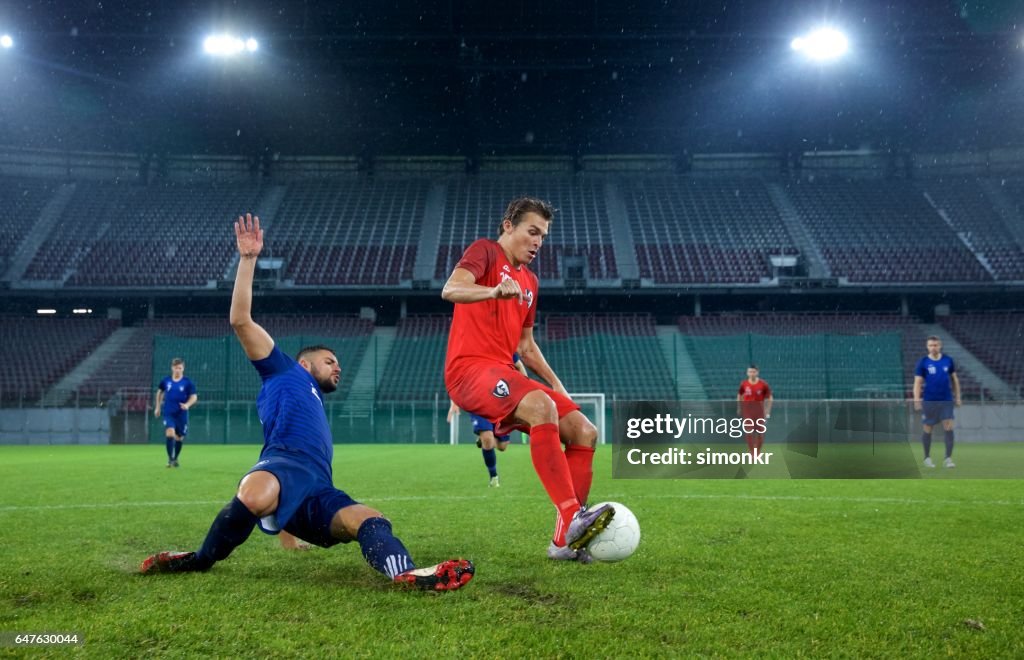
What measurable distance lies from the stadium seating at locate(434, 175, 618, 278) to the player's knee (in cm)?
2915

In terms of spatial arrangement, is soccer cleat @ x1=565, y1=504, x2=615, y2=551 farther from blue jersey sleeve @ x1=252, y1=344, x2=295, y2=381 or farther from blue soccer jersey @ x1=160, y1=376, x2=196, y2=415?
blue soccer jersey @ x1=160, y1=376, x2=196, y2=415

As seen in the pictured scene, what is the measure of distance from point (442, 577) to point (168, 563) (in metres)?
1.57

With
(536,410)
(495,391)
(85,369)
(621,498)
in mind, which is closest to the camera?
(536,410)

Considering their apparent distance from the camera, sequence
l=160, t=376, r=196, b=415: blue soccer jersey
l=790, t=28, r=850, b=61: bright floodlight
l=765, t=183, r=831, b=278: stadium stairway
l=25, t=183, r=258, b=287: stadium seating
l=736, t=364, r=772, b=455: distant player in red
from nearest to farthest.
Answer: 1. l=160, t=376, r=196, b=415: blue soccer jersey
2. l=736, t=364, r=772, b=455: distant player in red
3. l=790, t=28, r=850, b=61: bright floodlight
4. l=765, t=183, r=831, b=278: stadium stairway
5. l=25, t=183, r=258, b=287: stadium seating

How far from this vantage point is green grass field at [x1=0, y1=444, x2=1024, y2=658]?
113 inches

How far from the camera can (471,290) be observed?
4.47 meters

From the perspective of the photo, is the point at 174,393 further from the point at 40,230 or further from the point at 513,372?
the point at 40,230

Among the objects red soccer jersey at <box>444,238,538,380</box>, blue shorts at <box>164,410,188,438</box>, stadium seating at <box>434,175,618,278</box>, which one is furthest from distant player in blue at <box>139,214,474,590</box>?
stadium seating at <box>434,175,618,278</box>

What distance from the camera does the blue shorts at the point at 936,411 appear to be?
44.5 feet

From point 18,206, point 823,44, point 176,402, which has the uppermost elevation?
point 823,44

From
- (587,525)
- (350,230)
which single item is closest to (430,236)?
(350,230)

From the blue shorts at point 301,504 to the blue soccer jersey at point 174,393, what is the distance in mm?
12415

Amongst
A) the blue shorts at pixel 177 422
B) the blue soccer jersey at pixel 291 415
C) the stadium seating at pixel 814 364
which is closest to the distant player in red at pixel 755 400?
the stadium seating at pixel 814 364

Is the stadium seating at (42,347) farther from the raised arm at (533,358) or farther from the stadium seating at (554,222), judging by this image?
the raised arm at (533,358)
